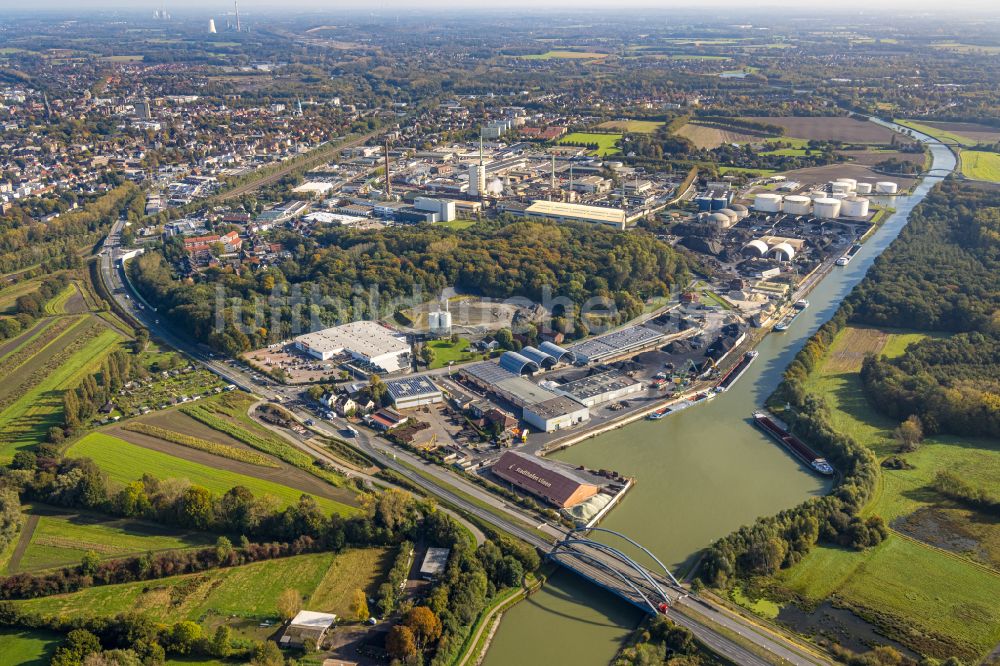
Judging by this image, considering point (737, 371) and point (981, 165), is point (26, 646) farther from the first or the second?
point (981, 165)

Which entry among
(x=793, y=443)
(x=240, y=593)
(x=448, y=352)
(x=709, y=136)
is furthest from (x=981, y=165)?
(x=240, y=593)

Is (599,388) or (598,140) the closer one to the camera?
(599,388)

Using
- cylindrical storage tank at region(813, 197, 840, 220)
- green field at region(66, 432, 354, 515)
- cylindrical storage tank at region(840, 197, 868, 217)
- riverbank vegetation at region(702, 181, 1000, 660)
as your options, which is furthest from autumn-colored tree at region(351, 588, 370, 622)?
cylindrical storage tank at region(840, 197, 868, 217)

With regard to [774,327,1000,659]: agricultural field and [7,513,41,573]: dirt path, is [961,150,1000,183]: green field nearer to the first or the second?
[774,327,1000,659]: agricultural field

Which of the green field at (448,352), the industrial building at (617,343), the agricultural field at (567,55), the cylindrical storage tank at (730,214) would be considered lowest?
the green field at (448,352)

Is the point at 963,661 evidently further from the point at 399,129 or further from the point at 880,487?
the point at 399,129

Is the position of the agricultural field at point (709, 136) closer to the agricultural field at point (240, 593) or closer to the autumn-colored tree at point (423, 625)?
the agricultural field at point (240, 593)

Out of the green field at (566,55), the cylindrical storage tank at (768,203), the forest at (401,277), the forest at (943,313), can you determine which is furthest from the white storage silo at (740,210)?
the green field at (566,55)
